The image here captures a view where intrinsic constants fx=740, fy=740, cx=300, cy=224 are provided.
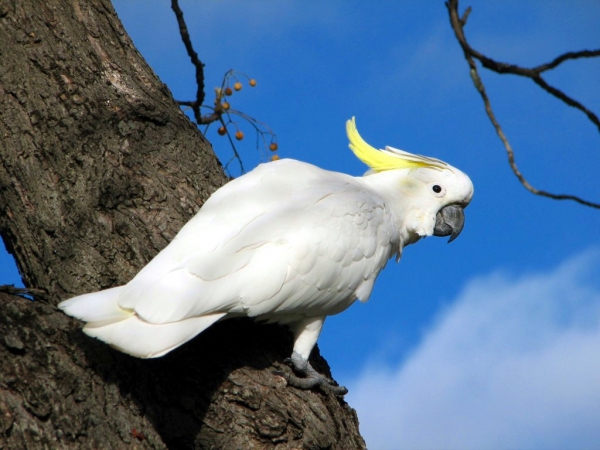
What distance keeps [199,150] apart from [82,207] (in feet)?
2.28

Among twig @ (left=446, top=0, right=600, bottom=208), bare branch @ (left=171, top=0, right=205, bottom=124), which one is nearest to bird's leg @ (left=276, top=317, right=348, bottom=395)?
twig @ (left=446, top=0, right=600, bottom=208)

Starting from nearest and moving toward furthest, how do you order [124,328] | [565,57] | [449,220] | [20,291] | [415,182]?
[565,57] → [124,328] → [20,291] → [415,182] → [449,220]

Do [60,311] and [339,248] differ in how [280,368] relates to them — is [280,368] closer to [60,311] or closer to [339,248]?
[339,248]

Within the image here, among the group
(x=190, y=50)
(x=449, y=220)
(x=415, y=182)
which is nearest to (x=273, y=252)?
(x=415, y=182)

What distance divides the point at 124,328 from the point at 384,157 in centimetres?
194

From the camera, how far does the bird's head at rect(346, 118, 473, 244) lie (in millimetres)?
4027

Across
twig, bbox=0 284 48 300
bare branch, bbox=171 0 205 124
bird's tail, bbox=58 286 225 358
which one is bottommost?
bird's tail, bbox=58 286 225 358

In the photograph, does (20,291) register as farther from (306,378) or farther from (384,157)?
(384,157)

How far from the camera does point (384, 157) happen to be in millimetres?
4105

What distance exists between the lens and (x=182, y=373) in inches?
119

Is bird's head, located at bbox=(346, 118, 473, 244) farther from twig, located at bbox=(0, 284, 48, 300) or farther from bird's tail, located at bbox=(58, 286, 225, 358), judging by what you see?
twig, located at bbox=(0, 284, 48, 300)

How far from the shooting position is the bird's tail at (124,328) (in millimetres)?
2676

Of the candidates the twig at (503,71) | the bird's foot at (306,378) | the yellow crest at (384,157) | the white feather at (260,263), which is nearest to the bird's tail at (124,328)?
the white feather at (260,263)

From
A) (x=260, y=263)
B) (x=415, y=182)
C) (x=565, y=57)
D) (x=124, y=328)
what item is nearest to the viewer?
(x=565, y=57)
